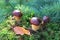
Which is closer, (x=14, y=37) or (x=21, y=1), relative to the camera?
(x=14, y=37)

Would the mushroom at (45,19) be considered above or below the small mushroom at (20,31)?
above

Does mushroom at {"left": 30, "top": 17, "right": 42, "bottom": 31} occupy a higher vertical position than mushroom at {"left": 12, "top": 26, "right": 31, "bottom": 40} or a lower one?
higher

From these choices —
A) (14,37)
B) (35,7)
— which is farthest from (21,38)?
(35,7)

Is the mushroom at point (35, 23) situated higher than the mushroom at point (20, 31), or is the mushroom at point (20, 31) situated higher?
the mushroom at point (35, 23)

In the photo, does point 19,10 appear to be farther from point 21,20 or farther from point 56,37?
point 56,37

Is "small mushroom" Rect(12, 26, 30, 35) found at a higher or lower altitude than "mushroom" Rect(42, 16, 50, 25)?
lower

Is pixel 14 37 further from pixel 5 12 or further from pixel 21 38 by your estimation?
pixel 5 12

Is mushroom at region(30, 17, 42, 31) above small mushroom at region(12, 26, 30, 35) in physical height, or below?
above

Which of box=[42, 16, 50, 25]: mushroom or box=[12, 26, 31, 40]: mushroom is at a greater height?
box=[42, 16, 50, 25]: mushroom

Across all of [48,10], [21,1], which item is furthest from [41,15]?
[21,1]
